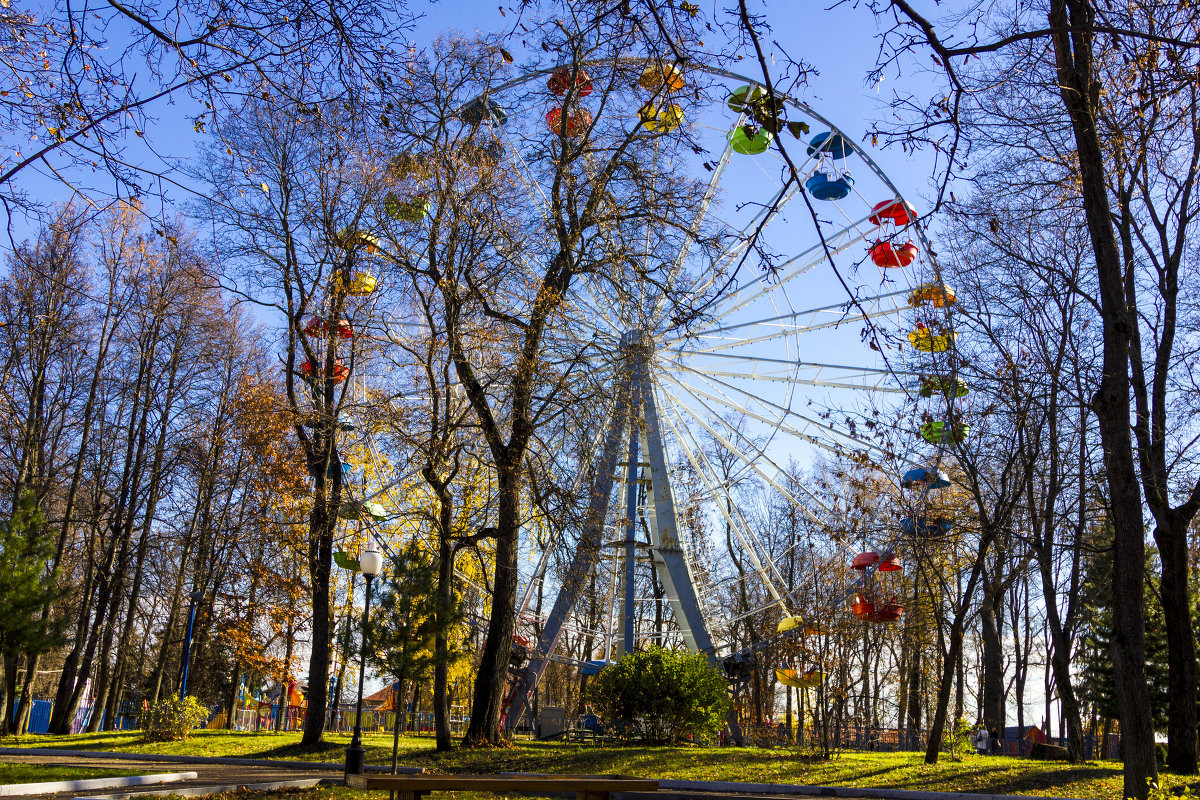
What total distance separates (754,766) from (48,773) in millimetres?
8838

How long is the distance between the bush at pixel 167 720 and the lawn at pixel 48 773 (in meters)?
6.40

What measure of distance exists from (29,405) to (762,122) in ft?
69.8

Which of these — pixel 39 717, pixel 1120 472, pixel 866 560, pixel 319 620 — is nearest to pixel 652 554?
pixel 866 560

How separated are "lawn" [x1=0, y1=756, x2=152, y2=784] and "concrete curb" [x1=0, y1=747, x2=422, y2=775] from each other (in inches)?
82.2

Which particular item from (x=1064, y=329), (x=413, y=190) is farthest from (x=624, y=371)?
(x=1064, y=329)

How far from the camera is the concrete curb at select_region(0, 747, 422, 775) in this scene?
1232 cm

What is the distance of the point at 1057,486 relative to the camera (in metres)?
14.7

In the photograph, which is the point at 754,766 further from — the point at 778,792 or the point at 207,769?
the point at 207,769

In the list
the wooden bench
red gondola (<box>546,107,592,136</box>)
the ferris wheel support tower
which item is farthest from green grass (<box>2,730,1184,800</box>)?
red gondola (<box>546,107,592,136</box>)

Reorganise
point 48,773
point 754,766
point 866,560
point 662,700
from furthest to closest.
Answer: point 866,560
point 662,700
point 754,766
point 48,773

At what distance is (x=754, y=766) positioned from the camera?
1264 cm

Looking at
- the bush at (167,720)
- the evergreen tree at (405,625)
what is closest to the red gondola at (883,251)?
the evergreen tree at (405,625)

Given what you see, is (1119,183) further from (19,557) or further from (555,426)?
(19,557)

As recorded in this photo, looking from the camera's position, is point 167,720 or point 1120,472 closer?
point 1120,472
